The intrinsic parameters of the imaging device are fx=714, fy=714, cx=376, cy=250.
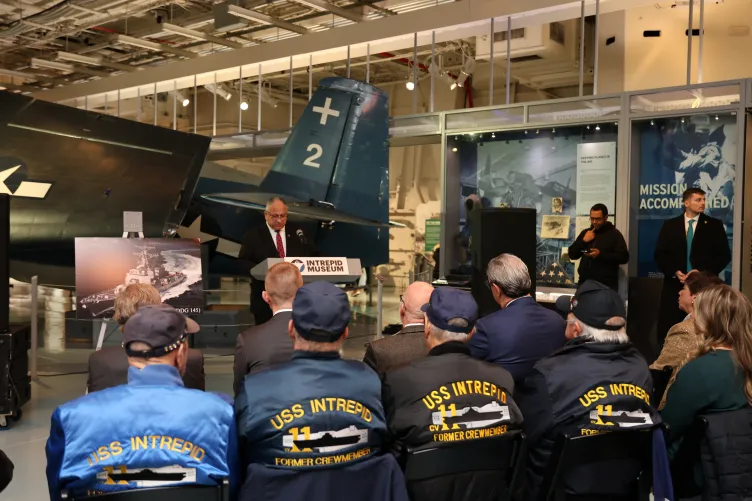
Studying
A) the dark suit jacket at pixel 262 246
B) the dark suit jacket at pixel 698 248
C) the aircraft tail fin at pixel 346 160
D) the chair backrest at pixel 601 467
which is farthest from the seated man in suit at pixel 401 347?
the aircraft tail fin at pixel 346 160

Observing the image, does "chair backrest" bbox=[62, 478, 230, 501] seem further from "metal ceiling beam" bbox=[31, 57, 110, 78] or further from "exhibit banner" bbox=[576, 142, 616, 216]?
"metal ceiling beam" bbox=[31, 57, 110, 78]

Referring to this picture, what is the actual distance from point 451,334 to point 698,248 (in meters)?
3.88

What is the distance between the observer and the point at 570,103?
6.72 m

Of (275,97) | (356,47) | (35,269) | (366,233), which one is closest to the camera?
(35,269)

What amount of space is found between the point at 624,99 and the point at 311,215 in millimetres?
2991

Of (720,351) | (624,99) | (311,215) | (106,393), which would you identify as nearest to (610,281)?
(624,99)

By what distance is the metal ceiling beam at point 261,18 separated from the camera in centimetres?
916

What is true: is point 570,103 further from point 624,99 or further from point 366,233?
point 366,233

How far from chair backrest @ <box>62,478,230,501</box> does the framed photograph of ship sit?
11.6 feet

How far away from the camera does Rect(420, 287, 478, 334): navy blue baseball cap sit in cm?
221

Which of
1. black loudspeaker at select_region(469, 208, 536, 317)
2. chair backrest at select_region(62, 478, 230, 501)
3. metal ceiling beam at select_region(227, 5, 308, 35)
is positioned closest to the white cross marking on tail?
metal ceiling beam at select_region(227, 5, 308, 35)

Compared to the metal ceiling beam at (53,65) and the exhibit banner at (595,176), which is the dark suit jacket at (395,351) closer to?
the exhibit banner at (595,176)

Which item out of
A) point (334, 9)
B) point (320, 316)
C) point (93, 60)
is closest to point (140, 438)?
point (320, 316)

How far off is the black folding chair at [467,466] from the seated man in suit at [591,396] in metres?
0.17
